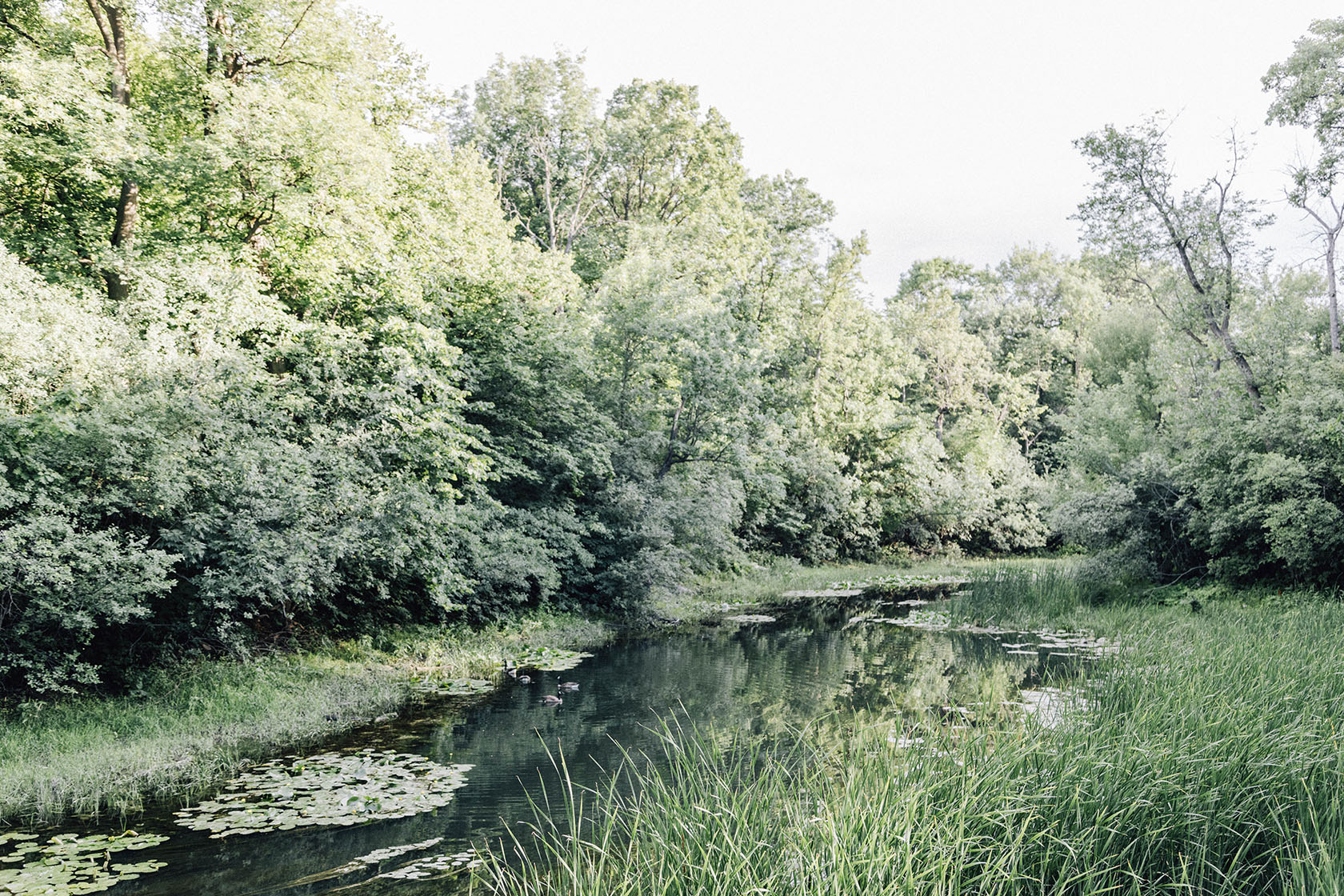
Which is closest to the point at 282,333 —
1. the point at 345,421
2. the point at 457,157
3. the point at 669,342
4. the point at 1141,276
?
the point at 345,421

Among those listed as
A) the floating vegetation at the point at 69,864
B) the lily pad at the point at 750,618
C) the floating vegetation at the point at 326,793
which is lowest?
the lily pad at the point at 750,618

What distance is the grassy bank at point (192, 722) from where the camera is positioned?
267 inches

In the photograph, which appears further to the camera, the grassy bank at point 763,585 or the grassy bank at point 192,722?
the grassy bank at point 763,585

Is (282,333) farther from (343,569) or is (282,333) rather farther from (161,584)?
(161,584)

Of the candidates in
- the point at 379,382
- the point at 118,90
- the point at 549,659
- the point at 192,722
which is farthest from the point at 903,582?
the point at 118,90

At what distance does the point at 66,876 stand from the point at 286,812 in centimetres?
152

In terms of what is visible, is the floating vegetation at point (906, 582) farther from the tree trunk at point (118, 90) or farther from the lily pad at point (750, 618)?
the tree trunk at point (118, 90)

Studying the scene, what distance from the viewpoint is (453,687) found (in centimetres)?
1152

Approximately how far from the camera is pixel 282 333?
12578 millimetres

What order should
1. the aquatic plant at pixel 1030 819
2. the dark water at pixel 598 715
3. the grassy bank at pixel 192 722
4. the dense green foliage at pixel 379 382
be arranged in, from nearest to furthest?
the aquatic plant at pixel 1030 819 → the dark water at pixel 598 715 → the grassy bank at pixel 192 722 → the dense green foliage at pixel 379 382

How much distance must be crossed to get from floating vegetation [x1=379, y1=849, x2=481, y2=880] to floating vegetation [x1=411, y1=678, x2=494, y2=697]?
548cm

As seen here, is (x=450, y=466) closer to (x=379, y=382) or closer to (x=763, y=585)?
(x=379, y=382)

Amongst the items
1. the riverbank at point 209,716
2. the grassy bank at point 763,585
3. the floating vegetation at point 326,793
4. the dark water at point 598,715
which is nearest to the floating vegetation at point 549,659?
the riverbank at point 209,716

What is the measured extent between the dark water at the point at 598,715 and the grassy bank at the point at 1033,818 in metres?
1.06
